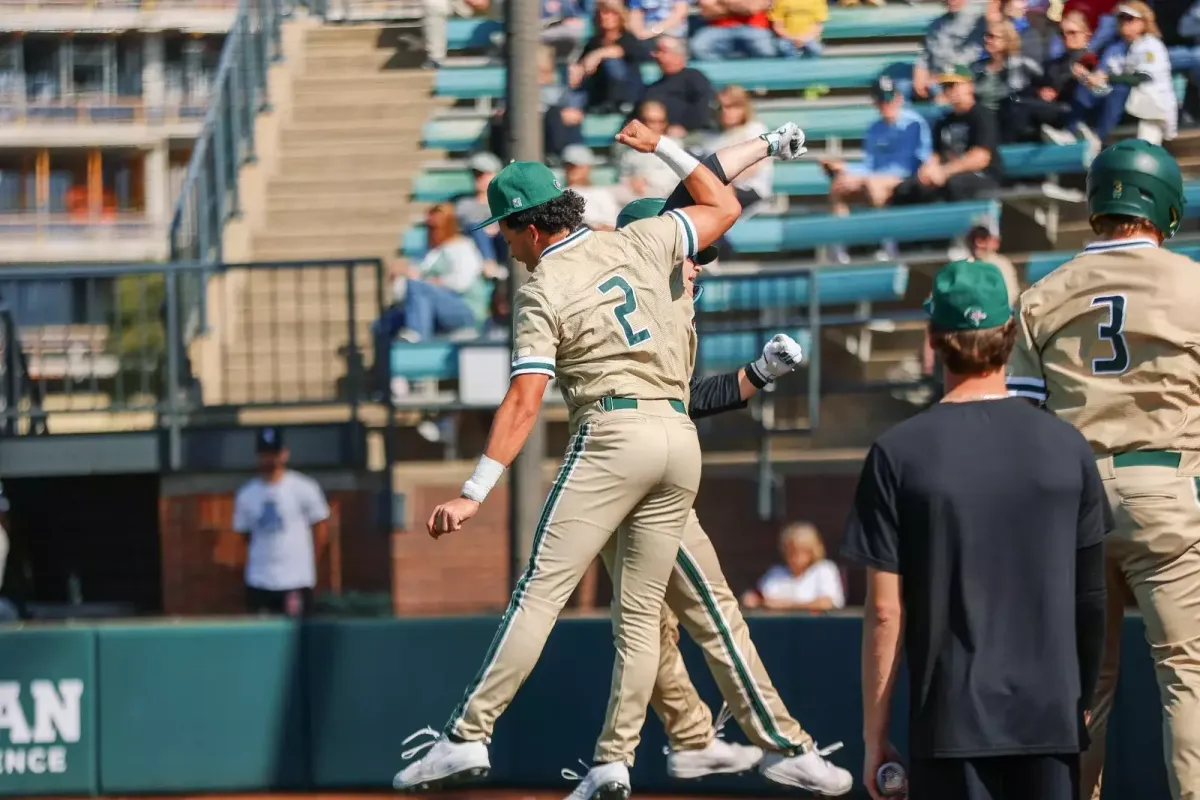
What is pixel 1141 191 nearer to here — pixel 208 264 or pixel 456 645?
pixel 456 645

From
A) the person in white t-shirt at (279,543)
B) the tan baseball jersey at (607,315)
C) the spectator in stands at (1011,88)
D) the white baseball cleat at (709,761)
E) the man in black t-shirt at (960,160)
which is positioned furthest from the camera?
the spectator in stands at (1011,88)

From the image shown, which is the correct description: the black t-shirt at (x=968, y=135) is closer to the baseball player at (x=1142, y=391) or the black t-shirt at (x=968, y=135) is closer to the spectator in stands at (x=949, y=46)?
the spectator in stands at (x=949, y=46)

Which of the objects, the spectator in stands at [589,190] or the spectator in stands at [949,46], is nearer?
the spectator in stands at [589,190]

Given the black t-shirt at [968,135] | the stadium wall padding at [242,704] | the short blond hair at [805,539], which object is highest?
the black t-shirt at [968,135]

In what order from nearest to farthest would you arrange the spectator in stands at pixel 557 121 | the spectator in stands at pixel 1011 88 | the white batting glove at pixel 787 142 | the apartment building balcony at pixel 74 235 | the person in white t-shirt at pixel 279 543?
the white batting glove at pixel 787 142 → the person in white t-shirt at pixel 279 543 → the spectator in stands at pixel 1011 88 → the spectator in stands at pixel 557 121 → the apartment building balcony at pixel 74 235

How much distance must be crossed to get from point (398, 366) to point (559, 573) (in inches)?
245

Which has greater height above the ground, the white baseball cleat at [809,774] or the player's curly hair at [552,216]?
the player's curly hair at [552,216]

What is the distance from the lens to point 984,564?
4008mm

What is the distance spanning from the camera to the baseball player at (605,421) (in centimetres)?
577

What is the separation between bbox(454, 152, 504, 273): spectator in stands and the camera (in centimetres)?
1230

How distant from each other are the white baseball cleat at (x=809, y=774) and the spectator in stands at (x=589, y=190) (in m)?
5.57

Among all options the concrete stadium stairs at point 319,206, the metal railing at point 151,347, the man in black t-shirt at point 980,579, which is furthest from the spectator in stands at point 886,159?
the man in black t-shirt at point 980,579

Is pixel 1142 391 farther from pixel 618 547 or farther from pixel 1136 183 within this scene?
pixel 618 547

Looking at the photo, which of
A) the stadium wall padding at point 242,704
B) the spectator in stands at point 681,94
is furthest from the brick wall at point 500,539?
the stadium wall padding at point 242,704
